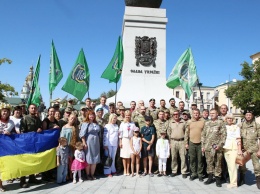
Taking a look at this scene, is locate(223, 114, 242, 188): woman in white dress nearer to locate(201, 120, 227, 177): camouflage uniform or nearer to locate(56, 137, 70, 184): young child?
locate(201, 120, 227, 177): camouflage uniform

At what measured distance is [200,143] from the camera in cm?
726

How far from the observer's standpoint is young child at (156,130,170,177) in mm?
7641

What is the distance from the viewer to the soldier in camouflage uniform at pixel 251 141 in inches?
269

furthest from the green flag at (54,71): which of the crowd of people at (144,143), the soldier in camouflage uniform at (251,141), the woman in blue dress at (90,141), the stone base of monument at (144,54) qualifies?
the soldier in camouflage uniform at (251,141)

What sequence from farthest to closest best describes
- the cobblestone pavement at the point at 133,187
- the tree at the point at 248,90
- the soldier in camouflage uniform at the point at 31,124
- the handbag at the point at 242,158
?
the tree at the point at 248,90
the handbag at the point at 242,158
the soldier in camouflage uniform at the point at 31,124
the cobblestone pavement at the point at 133,187

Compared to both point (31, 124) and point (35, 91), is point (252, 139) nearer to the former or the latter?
point (31, 124)

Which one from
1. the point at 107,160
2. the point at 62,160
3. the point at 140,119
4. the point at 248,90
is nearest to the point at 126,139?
the point at 107,160

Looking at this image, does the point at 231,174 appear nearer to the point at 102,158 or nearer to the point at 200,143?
the point at 200,143

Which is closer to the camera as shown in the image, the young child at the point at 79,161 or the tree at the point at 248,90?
the young child at the point at 79,161

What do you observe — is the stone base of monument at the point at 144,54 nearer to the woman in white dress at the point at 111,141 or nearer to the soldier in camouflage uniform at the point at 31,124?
the woman in white dress at the point at 111,141

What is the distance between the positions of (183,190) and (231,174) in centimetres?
150

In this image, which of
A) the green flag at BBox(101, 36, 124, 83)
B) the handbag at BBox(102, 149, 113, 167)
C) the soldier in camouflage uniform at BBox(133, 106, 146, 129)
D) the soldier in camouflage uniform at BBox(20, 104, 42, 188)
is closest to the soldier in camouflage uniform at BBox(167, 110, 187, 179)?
the soldier in camouflage uniform at BBox(133, 106, 146, 129)

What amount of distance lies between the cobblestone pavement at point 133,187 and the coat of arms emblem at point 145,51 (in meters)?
6.54

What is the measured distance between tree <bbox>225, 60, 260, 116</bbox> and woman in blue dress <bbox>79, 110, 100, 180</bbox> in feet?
103
